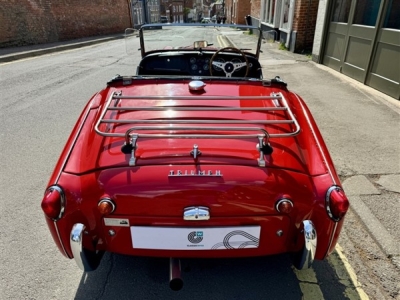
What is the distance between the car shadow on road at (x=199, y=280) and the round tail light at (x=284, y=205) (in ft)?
2.39

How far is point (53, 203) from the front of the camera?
1559 millimetres

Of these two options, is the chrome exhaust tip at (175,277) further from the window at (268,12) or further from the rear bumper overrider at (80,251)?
the window at (268,12)

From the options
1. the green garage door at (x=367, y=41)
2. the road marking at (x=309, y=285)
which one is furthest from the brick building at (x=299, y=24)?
the road marking at (x=309, y=285)

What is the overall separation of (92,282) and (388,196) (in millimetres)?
2761

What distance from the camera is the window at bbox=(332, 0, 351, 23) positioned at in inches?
290

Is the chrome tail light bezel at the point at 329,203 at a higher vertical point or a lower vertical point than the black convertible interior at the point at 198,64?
lower

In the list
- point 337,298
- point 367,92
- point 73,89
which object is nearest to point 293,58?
point 367,92

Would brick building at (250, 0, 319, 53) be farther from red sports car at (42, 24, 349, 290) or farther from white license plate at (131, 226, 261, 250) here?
white license plate at (131, 226, 261, 250)

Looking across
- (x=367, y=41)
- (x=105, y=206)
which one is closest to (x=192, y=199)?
(x=105, y=206)

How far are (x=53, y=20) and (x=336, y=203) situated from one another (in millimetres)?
19336

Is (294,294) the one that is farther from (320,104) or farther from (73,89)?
(73,89)

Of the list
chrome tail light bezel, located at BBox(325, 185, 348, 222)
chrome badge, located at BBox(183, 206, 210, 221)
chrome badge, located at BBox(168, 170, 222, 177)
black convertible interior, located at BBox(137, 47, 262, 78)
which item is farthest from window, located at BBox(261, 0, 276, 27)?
chrome badge, located at BBox(183, 206, 210, 221)

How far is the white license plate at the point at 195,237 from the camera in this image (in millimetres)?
1612

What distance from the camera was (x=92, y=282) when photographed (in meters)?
2.05
